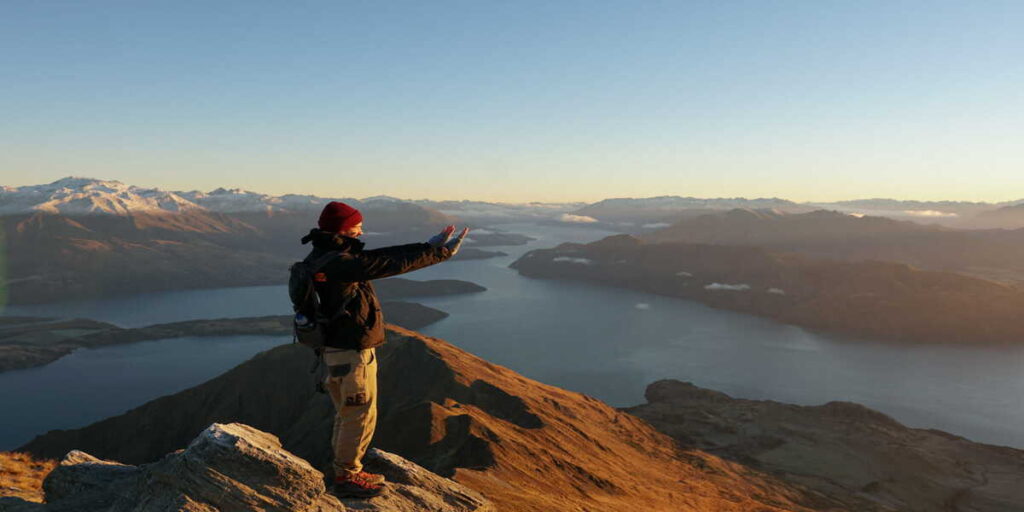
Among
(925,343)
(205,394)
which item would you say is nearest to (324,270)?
(205,394)

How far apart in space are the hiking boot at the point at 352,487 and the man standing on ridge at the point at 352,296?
94 cm

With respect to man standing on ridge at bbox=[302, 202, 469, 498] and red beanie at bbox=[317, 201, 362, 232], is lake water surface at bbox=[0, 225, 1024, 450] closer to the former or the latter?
man standing on ridge at bbox=[302, 202, 469, 498]

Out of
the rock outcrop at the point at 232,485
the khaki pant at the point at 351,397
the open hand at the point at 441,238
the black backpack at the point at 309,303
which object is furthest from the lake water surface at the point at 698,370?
the black backpack at the point at 309,303

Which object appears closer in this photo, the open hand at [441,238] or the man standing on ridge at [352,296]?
the man standing on ridge at [352,296]

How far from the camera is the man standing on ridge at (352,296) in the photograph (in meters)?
6.81

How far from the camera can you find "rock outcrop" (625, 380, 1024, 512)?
59.3m

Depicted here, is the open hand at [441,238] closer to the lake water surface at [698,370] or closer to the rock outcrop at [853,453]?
the rock outcrop at [853,453]

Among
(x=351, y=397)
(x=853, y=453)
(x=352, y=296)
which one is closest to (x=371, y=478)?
(x=351, y=397)

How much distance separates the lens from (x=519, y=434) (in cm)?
4428

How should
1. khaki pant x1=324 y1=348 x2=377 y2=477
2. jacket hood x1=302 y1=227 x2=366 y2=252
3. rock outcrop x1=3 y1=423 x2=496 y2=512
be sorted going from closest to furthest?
jacket hood x1=302 y1=227 x2=366 y2=252
khaki pant x1=324 y1=348 x2=377 y2=477
rock outcrop x1=3 y1=423 x2=496 y2=512

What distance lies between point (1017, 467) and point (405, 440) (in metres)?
81.1

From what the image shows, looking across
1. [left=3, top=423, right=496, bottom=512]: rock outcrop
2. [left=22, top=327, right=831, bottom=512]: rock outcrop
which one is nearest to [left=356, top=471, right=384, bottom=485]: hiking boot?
[left=3, top=423, right=496, bottom=512]: rock outcrop

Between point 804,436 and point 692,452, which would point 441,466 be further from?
point 804,436

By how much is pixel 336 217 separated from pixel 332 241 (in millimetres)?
330
